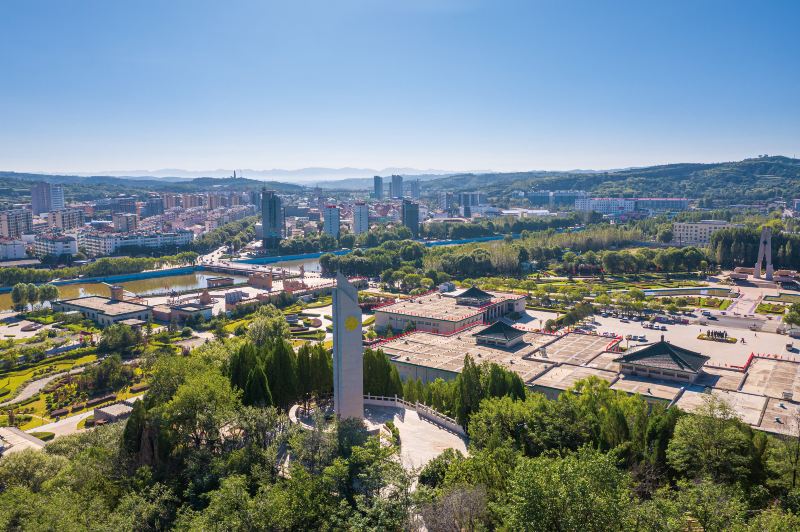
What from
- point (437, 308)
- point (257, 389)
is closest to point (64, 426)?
point (257, 389)

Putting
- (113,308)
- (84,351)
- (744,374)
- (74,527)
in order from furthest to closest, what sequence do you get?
(113,308) → (84,351) → (744,374) → (74,527)

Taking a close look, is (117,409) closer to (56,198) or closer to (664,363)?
(664,363)

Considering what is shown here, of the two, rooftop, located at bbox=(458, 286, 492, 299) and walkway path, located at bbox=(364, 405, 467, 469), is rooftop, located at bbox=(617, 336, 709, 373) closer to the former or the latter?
walkway path, located at bbox=(364, 405, 467, 469)

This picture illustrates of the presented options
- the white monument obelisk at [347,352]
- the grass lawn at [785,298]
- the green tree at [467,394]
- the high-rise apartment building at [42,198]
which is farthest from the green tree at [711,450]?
the high-rise apartment building at [42,198]

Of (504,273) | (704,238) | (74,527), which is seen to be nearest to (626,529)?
(74,527)

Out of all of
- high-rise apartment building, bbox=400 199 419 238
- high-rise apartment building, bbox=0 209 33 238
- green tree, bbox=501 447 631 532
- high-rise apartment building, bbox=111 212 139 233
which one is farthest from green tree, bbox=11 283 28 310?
high-rise apartment building, bbox=400 199 419 238

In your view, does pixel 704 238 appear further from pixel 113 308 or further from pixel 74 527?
pixel 74 527
